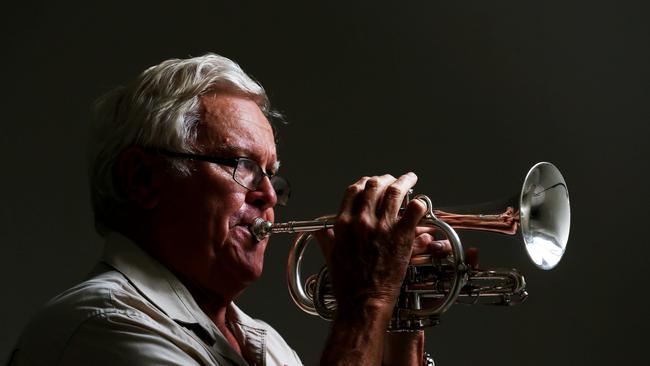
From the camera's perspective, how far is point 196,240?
1.66 meters

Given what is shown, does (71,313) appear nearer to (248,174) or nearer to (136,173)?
(136,173)

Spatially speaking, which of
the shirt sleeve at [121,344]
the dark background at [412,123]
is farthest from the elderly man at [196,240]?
the dark background at [412,123]

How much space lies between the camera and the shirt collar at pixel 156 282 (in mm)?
1550

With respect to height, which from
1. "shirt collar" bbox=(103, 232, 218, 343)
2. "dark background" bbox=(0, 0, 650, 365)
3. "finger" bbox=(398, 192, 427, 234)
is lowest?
"shirt collar" bbox=(103, 232, 218, 343)

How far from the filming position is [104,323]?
1.41 m

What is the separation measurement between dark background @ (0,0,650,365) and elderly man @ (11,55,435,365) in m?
1.12

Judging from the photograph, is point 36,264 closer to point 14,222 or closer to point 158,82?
point 14,222

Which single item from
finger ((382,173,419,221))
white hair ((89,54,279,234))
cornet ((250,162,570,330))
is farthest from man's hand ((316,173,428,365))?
white hair ((89,54,279,234))

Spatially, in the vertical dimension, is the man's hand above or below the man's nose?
below

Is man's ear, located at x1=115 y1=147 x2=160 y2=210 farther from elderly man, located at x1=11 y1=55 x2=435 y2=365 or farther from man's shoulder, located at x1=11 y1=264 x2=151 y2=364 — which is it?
man's shoulder, located at x1=11 y1=264 x2=151 y2=364

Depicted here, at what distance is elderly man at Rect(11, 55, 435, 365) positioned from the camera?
143 cm

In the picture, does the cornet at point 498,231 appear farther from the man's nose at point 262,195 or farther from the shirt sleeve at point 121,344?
the shirt sleeve at point 121,344

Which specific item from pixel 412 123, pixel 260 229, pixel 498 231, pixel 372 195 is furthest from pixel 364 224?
pixel 412 123

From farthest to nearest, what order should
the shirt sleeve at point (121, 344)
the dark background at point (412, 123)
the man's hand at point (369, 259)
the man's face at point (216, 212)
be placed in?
the dark background at point (412, 123) < the man's face at point (216, 212) < the man's hand at point (369, 259) < the shirt sleeve at point (121, 344)
